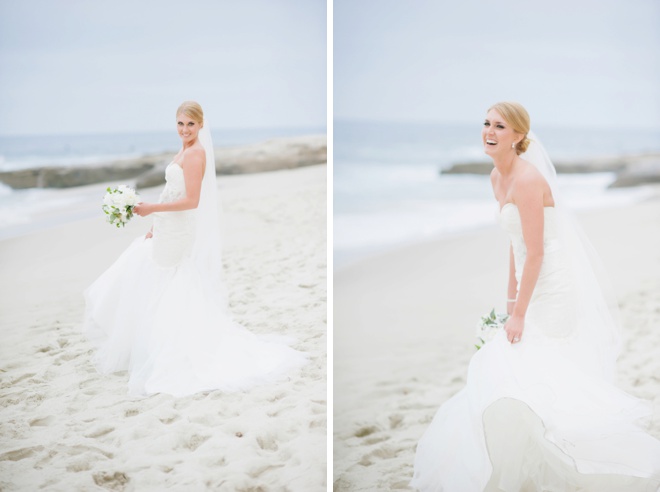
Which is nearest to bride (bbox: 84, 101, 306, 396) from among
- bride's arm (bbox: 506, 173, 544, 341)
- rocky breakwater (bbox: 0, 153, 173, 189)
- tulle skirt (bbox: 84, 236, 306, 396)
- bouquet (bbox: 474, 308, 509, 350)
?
tulle skirt (bbox: 84, 236, 306, 396)

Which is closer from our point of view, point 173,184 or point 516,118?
point 516,118

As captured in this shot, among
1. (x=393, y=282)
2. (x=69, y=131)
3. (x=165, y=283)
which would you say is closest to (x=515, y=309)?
(x=393, y=282)

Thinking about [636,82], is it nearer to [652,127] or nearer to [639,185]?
[652,127]

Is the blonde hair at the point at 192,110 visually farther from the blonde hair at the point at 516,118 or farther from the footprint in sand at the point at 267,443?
the footprint in sand at the point at 267,443

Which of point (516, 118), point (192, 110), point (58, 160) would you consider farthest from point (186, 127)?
point (516, 118)

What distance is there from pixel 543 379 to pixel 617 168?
5.53 ft

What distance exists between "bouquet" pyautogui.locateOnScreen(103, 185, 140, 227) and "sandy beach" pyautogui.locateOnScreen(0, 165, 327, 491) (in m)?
0.06

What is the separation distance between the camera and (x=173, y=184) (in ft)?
11.4

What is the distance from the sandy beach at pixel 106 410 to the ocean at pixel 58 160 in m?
0.05

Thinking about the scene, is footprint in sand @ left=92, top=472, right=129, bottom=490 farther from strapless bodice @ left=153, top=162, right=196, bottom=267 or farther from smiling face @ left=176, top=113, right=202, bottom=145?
smiling face @ left=176, top=113, right=202, bottom=145

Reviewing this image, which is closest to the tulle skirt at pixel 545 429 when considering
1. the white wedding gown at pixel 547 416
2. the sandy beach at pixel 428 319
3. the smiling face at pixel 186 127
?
the white wedding gown at pixel 547 416

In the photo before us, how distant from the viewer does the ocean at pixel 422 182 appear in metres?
4.10

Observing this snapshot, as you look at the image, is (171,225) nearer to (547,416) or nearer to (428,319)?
(428,319)

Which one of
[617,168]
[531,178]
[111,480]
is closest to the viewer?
[531,178]
